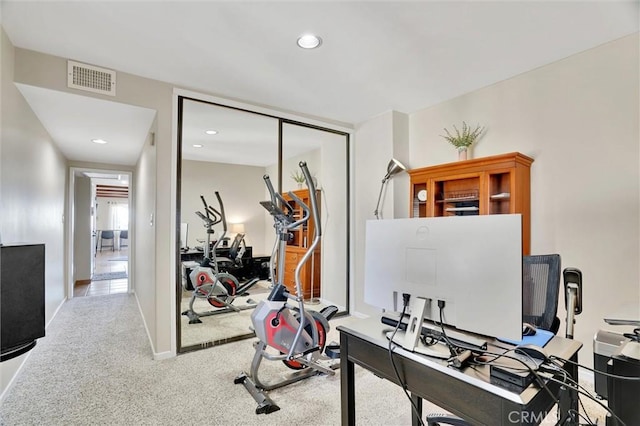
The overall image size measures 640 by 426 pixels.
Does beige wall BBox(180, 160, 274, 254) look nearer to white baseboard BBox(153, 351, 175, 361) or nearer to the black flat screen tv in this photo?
white baseboard BBox(153, 351, 175, 361)

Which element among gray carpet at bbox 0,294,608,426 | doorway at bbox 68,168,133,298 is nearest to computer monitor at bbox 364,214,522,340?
gray carpet at bbox 0,294,608,426

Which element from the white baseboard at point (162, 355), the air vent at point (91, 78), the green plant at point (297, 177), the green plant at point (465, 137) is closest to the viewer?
the air vent at point (91, 78)

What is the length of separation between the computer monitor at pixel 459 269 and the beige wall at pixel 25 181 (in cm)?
245

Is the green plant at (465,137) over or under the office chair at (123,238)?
over

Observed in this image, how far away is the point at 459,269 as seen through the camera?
3.63 feet

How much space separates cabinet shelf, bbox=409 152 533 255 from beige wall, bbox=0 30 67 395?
3.47m

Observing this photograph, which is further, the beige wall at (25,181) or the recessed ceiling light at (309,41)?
the recessed ceiling light at (309,41)

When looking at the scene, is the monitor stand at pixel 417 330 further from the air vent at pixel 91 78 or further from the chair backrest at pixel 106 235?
the chair backrest at pixel 106 235

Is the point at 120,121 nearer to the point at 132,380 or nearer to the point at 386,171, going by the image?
the point at 132,380

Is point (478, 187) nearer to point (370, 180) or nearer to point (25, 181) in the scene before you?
point (370, 180)

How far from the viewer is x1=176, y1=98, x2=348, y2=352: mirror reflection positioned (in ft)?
10.4

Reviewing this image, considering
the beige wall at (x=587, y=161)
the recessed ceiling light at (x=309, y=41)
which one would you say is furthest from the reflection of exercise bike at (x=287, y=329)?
the beige wall at (x=587, y=161)

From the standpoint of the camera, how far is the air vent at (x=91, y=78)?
2.56 m

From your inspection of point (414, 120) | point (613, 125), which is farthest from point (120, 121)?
point (613, 125)
